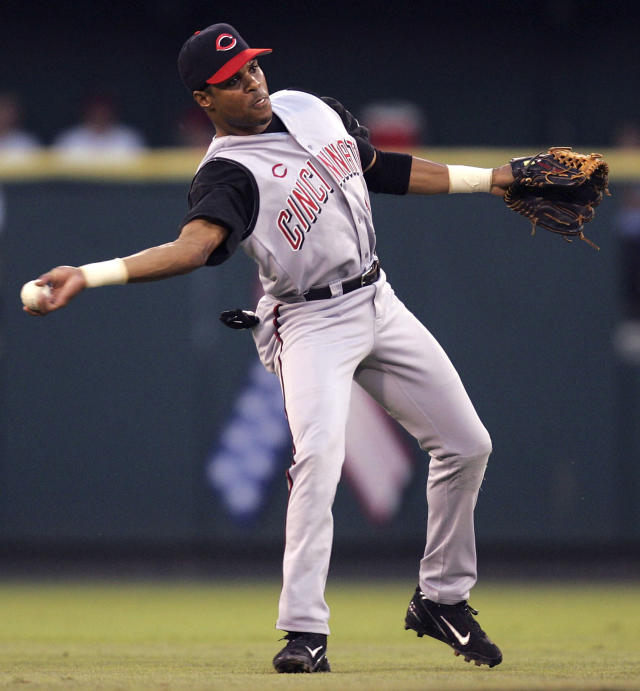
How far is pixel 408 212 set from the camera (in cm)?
850

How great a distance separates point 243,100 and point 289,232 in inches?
18.8

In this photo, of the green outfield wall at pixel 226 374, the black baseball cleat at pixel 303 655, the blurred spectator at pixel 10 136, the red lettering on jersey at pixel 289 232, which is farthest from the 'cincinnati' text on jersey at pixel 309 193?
the blurred spectator at pixel 10 136

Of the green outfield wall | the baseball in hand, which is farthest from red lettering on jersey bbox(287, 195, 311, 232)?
the green outfield wall

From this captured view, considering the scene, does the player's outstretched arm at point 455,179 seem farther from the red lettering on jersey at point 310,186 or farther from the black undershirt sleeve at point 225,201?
the black undershirt sleeve at point 225,201

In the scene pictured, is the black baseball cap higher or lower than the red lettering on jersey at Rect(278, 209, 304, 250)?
higher

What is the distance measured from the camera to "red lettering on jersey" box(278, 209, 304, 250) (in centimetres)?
445

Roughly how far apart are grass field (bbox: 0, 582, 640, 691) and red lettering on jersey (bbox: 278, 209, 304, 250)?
1.40 m

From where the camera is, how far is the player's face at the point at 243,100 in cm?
451

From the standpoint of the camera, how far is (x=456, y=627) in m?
4.65

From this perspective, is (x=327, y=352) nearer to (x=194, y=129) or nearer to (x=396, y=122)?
(x=194, y=129)

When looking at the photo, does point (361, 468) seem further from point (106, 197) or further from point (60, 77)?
point (60, 77)

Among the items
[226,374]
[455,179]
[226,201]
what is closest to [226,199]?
[226,201]

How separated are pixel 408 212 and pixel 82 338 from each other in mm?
2207

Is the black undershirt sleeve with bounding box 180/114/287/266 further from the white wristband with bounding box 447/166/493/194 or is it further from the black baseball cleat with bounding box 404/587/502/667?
the black baseball cleat with bounding box 404/587/502/667
